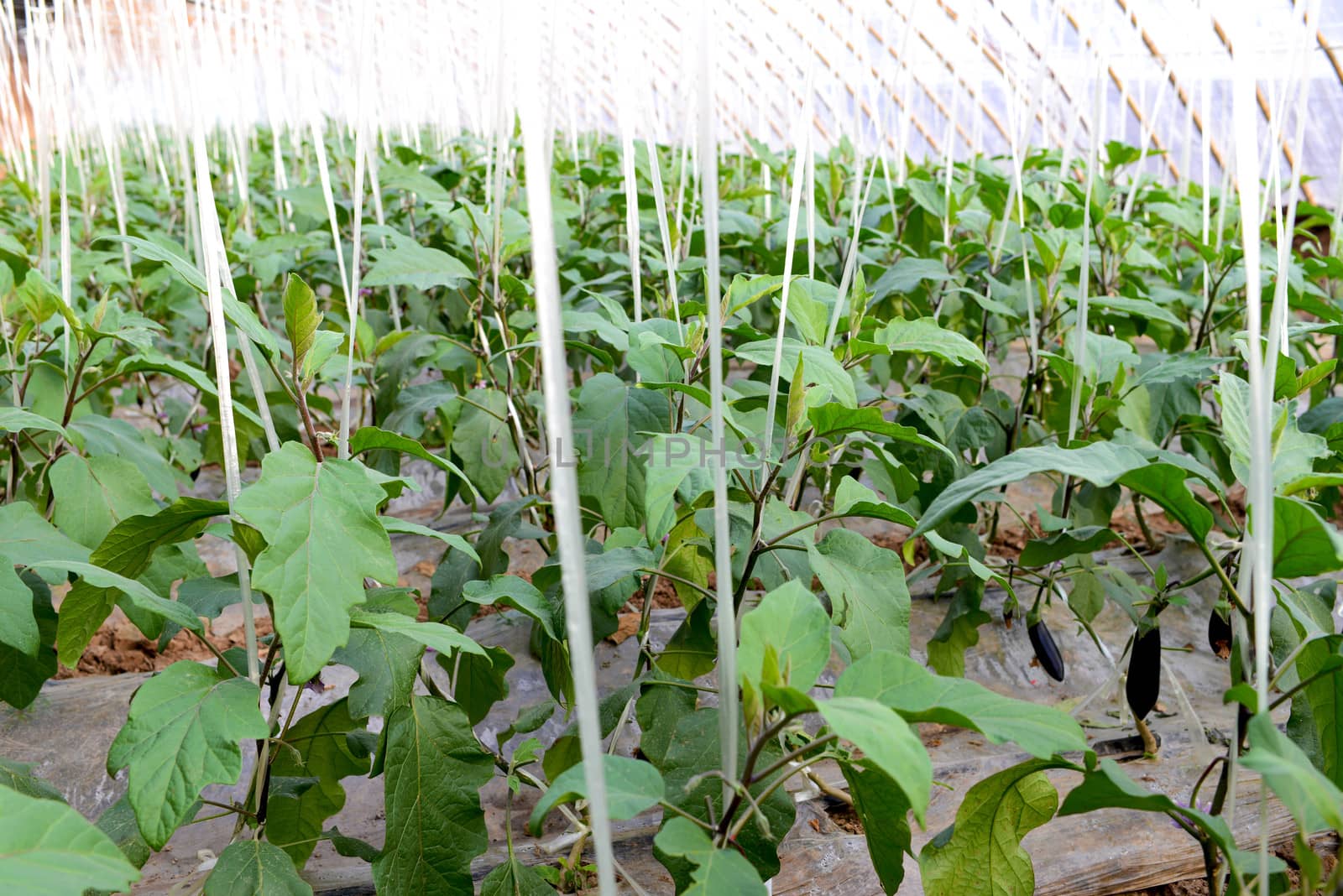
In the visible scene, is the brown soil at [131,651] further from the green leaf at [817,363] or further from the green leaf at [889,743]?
the green leaf at [889,743]

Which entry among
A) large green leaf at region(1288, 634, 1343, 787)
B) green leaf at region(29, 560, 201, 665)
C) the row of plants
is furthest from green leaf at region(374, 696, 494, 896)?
large green leaf at region(1288, 634, 1343, 787)

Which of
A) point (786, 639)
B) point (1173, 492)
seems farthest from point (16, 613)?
point (1173, 492)

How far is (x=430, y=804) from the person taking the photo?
100 centimetres

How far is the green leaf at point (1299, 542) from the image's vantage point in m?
0.81

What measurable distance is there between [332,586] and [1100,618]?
1729mm

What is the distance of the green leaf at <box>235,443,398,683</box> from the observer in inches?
32.0

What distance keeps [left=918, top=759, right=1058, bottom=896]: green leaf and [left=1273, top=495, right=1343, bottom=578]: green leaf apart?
0.31 meters

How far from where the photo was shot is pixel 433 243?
2527 millimetres

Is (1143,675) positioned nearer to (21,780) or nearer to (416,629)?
(416,629)

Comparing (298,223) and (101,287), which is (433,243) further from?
(101,287)

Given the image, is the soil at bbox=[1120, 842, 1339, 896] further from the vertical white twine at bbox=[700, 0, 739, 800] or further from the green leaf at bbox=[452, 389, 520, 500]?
the green leaf at bbox=[452, 389, 520, 500]

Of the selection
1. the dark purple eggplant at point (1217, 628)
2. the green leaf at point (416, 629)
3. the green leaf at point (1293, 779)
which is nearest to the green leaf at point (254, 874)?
the green leaf at point (416, 629)

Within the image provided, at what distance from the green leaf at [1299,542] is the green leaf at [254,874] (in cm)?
91

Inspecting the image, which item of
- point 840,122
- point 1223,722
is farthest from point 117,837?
point 840,122
